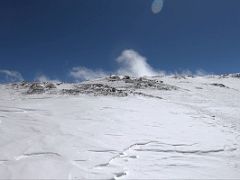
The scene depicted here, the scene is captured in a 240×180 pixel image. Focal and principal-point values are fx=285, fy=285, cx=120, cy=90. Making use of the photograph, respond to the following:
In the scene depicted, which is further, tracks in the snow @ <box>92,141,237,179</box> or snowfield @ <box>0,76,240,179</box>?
tracks in the snow @ <box>92,141,237,179</box>

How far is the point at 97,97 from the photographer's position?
43.8 feet

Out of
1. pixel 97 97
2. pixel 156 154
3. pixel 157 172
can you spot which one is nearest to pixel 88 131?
pixel 156 154

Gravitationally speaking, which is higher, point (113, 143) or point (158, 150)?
point (113, 143)

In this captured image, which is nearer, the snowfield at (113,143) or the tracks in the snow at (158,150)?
the snowfield at (113,143)

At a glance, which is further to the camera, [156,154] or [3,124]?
[3,124]

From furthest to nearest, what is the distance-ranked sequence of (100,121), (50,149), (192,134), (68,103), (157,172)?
(68,103), (100,121), (192,134), (50,149), (157,172)

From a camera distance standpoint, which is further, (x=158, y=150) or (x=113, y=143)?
(x=113, y=143)

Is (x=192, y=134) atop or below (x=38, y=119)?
below

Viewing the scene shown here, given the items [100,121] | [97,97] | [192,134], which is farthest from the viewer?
[97,97]

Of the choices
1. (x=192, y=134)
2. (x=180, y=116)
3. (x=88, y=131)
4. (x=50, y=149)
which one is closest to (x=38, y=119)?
(x=88, y=131)

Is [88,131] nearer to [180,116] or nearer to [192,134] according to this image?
[192,134]

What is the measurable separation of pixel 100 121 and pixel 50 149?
9.71 ft

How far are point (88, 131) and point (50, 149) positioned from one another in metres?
1.66

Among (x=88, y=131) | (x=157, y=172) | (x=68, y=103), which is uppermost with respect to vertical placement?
(x=68, y=103)
